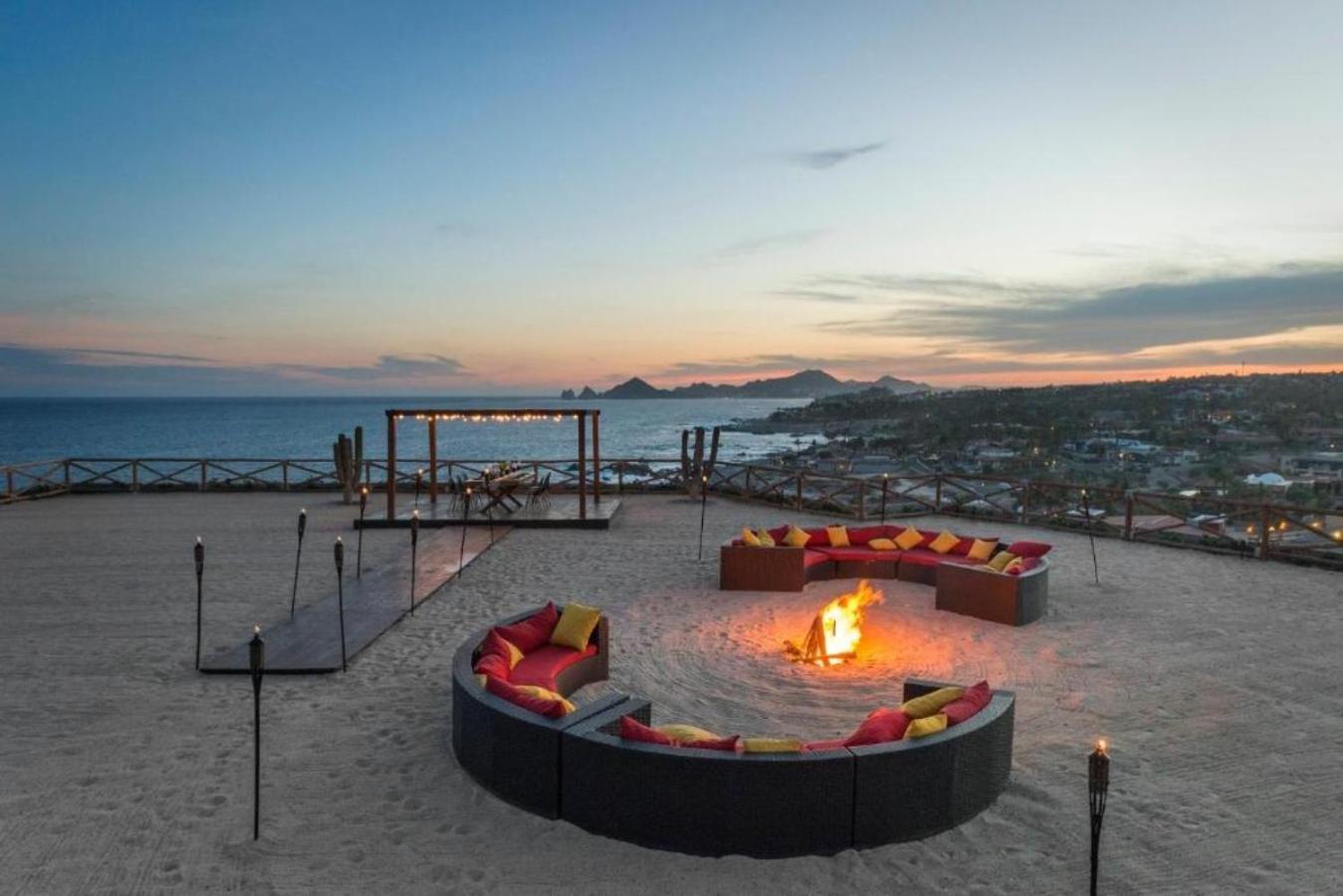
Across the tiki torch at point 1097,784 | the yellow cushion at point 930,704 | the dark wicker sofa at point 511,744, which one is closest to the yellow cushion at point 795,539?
the yellow cushion at point 930,704

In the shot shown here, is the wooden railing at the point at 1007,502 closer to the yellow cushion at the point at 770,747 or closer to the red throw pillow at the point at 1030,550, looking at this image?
the red throw pillow at the point at 1030,550

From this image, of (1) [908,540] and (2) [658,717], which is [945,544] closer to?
(1) [908,540]

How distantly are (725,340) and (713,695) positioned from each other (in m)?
42.8

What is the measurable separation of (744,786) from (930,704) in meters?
1.46

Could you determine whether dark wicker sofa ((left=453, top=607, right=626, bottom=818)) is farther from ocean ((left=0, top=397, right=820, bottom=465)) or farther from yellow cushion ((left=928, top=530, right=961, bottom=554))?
ocean ((left=0, top=397, right=820, bottom=465))

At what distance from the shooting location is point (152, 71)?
44.1 ft

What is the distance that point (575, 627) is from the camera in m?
6.52

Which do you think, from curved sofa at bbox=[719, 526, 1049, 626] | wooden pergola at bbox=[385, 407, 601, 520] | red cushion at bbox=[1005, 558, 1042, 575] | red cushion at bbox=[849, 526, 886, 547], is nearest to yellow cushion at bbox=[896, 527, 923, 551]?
curved sofa at bbox=[719, 526, 1049, 626]

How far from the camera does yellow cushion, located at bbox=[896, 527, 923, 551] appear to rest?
1021 centimetres

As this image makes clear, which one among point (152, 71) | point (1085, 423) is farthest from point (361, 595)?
point (1085, 423)

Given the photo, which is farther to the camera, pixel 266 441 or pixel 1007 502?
pixel 266 441

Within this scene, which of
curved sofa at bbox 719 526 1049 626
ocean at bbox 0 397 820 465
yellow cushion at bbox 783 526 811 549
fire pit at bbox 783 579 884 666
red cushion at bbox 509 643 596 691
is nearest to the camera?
red cushion at bbox 509 643 596 691

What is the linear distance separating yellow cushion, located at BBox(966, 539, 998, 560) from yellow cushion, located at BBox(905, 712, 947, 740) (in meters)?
5.39

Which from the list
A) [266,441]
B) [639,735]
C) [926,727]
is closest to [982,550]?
[926,727]
